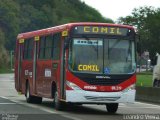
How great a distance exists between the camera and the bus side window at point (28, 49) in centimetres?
2464

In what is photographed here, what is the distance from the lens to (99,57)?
1936cm

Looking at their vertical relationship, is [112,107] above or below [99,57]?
below

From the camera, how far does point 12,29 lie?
145250 millimetres

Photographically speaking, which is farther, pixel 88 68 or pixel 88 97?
pixel 88 68

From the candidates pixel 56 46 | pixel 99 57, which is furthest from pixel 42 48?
pixel 99 57

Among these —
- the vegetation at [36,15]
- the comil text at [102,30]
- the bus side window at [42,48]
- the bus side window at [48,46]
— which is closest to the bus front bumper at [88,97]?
the comil text at [102,30]

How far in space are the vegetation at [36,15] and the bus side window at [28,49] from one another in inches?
3772

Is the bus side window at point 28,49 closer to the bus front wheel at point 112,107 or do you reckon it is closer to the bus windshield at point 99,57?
the bus front wheel at point 112,107

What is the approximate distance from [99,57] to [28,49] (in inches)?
252

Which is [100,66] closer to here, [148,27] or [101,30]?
[101,30]

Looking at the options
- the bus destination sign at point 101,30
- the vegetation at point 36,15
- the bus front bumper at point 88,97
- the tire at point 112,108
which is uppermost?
the vegetation at point 36,15

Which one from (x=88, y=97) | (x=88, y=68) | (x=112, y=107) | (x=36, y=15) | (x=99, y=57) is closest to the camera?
(x=88, y=97)

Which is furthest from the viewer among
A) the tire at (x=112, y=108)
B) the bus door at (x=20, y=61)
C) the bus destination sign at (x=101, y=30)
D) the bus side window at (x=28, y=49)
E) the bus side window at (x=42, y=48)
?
the bus door at (x=20, y=61)

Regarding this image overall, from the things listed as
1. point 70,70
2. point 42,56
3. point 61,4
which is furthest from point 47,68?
point 61,4
